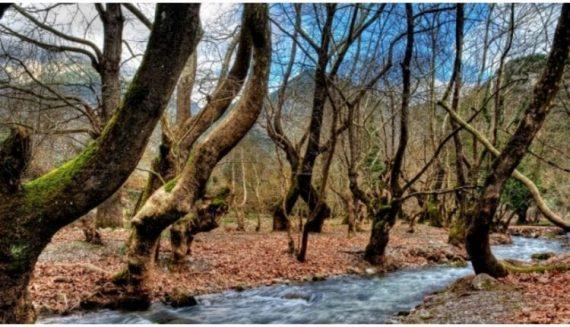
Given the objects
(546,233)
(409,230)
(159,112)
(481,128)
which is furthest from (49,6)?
(546,233)

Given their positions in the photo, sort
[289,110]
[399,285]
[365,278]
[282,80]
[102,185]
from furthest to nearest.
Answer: [289,110] → [282,80] → [365,278] → [399,285] → [102,185]

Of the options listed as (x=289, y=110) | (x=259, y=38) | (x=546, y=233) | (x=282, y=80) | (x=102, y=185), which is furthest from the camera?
(x=546, y=233)

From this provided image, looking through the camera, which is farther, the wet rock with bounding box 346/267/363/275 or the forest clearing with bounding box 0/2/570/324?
the wet rock with bounding box 346/267/363/275

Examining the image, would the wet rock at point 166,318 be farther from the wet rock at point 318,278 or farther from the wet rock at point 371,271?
the wet rock at point 371,271

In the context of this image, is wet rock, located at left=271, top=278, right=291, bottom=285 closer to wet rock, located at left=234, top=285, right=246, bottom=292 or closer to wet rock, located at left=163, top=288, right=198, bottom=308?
wet rock, located at left=234, top=285, right=246, bottom=292

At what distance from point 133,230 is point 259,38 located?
4068 mm

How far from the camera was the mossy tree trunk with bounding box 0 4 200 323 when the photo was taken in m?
4.42

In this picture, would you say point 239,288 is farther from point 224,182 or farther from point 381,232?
point 381,232

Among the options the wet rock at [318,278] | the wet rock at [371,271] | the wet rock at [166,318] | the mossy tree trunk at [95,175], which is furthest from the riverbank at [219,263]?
the mossy tree trunk at [95,175]

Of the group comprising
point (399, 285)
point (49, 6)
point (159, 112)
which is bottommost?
point (399, 285)

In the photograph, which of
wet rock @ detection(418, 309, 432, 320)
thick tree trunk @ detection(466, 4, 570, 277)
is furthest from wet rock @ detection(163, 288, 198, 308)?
thick tree trunk @ detection(466, 4, 570, 277)

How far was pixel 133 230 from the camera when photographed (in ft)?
24.6

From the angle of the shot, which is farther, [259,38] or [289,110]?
[289,110]

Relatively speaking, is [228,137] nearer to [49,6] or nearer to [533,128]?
[533,128]
